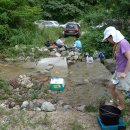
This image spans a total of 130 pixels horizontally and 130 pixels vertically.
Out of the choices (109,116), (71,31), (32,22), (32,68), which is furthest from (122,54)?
(71,31)

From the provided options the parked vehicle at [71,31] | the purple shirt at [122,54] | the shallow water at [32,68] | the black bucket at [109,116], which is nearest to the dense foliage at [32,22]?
the shallow water at [32,68]

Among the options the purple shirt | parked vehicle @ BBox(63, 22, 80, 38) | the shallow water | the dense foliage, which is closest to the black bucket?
the purple shirt

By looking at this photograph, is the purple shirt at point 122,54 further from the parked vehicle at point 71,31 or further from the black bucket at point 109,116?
the parked vehicle at point 71,31

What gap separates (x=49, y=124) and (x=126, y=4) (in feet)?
28.7

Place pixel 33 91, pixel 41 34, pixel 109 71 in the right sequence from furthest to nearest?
1. pixel 41 34
2. pixel 109 71
3. pixel 33 91

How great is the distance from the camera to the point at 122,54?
5.57 metres

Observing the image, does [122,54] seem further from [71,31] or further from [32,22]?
[71,31]

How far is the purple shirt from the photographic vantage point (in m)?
5.50

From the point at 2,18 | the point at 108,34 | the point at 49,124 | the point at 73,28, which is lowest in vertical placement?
the point at 73,28

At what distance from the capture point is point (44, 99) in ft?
24.7

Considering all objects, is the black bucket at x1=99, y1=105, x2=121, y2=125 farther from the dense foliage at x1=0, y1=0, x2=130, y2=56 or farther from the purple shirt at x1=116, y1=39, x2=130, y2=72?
the dense foliage at x1=0, y1=0, x2=130, y2=56

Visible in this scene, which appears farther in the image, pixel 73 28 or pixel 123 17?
pixel 73 28

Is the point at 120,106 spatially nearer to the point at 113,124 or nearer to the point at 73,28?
the point at 113,124

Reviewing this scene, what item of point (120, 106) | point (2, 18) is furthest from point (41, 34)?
point (120, 106)
